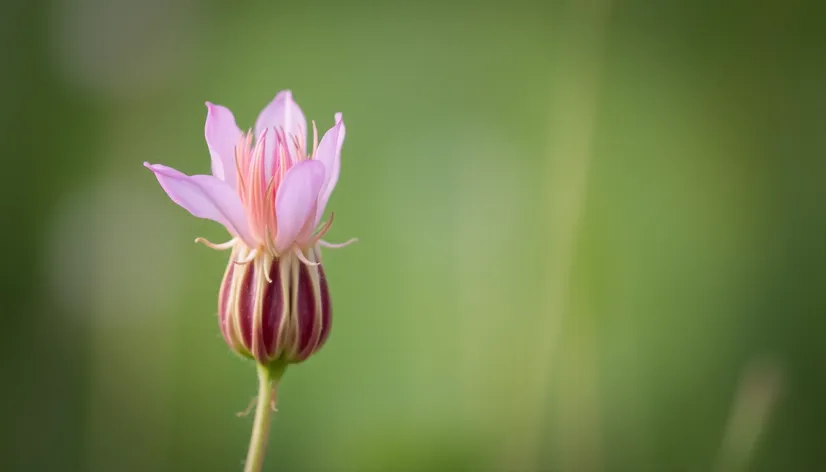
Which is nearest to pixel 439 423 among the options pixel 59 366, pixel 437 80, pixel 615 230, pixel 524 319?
pixel 524 319

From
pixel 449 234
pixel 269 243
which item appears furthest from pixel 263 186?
pixel 449 234

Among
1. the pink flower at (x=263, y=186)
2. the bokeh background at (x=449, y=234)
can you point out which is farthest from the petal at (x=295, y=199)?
the bokeh background at (x=449, y=234)

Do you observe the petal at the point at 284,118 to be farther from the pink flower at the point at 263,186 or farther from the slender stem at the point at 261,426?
the slender stem at the point at 261,426

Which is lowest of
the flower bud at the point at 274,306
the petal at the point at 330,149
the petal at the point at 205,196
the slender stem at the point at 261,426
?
the slender stem at the point at 261,426

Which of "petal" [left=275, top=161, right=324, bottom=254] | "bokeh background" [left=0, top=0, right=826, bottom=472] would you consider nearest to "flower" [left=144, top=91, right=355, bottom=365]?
"petal" [left=275, top=161, right=324, bottom=254]

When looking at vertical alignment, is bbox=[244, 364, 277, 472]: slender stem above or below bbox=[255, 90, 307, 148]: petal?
below

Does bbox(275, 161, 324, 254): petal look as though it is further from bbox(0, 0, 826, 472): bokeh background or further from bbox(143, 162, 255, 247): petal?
bbox(0, 0, 826, 472): bokeh background

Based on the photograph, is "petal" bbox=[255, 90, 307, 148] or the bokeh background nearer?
"petal" bbox=[255, 90, 307, 148]

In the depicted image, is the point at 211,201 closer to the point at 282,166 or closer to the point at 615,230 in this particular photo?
the point at 282,166
